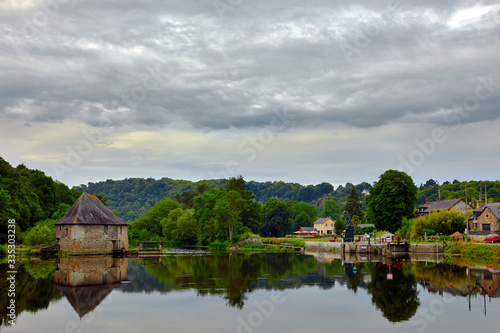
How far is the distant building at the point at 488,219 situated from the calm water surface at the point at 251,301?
926 inches

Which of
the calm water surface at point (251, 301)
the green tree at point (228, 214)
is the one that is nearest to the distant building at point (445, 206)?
the green tree at point (228, 214)

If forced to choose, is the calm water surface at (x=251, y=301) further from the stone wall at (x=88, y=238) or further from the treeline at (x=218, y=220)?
the treeline at (x=218, y=220)

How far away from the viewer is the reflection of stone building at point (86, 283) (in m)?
19.7

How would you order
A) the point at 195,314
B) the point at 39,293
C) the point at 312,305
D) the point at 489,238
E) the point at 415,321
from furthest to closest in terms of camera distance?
the point at 489,238 → the point at 39,293 → the point at 312,305 → the point at 195,314 → the point at 415,321

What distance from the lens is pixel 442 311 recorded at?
59.9ft

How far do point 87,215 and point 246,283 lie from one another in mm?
27095

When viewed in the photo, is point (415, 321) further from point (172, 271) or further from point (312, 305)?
point (172, 271)

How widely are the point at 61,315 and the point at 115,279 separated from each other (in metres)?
10.3

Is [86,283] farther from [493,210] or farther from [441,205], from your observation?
[441,205]

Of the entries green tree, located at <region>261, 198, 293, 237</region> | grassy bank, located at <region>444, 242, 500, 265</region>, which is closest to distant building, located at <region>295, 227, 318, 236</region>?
green tree, located at <region>261, 198, 293, 237</region>

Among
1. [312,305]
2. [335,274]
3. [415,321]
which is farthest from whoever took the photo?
[335,274]

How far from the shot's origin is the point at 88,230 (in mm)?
46656

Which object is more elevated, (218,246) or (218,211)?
(218,211)

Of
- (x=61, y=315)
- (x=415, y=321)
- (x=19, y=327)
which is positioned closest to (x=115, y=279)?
(x=61, y=315)
